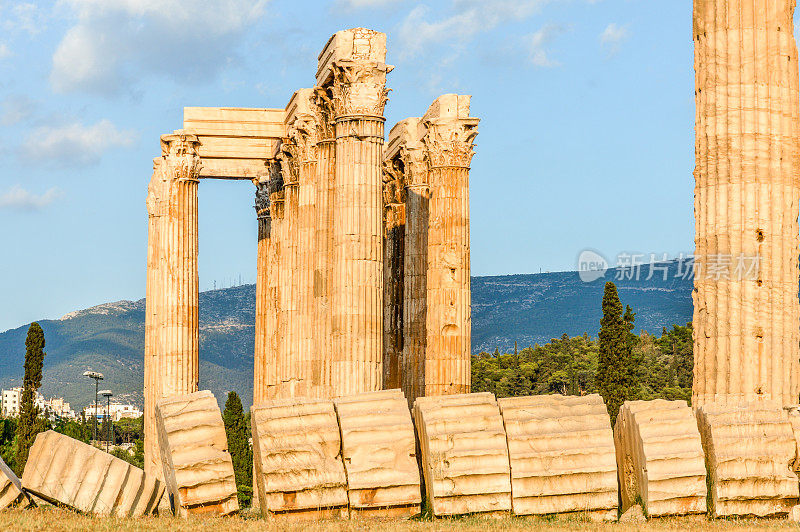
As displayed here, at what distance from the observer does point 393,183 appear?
170 ft

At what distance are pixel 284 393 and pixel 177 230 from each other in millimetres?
6918

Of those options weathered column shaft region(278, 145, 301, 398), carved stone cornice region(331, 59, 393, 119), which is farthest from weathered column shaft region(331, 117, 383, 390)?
weathered column shaft region(278, 145, 301, 398)

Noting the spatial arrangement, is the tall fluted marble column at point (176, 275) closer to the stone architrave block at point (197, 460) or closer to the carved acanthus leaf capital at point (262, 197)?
the carved acanthus leaf capital at point (262, 197)

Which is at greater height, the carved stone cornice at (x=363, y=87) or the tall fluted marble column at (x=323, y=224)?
the carved stone cornice at (x=363, y=87)

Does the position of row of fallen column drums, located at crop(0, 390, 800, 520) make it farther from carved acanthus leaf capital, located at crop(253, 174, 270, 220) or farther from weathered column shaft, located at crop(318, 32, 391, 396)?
carved acanthus leaf capital, located at crop(253, 174, 270, 220)

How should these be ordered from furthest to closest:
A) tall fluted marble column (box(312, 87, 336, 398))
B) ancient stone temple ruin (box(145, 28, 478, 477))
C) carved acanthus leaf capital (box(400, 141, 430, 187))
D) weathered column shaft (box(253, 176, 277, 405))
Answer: weathered column shaft (box(253, 176, 277, 405)) → carved acanthus leaf capital (box(400, 141, 430, 187)) → tall fluted marble column (box(312, 87, 336, 398)) → ancient stone temple ruin (box(145, 28, 478, 477))

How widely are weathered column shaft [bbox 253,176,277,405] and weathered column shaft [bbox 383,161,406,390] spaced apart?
15.5 feet

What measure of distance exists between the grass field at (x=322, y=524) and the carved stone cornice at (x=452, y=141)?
73.9 ft

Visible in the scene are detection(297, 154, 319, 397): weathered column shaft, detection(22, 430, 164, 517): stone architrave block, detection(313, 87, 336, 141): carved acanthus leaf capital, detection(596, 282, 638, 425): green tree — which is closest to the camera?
detection(22, 430, 164, 517): stone architrave block

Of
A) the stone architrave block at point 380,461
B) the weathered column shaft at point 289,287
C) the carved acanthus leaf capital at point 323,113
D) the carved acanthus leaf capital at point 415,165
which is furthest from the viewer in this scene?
the carved acanthus leaf capital at point 415,165

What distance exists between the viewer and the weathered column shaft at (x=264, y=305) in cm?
4956

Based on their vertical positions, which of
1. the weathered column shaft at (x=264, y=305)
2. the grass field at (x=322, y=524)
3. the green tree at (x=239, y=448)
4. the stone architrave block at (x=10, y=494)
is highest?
the weathered column shaft at (x=264, y=305)

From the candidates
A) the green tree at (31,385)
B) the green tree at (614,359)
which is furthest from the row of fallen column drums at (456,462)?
the green tree at (31,385)

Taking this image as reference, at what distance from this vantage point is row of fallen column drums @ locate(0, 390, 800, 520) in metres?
21.0
